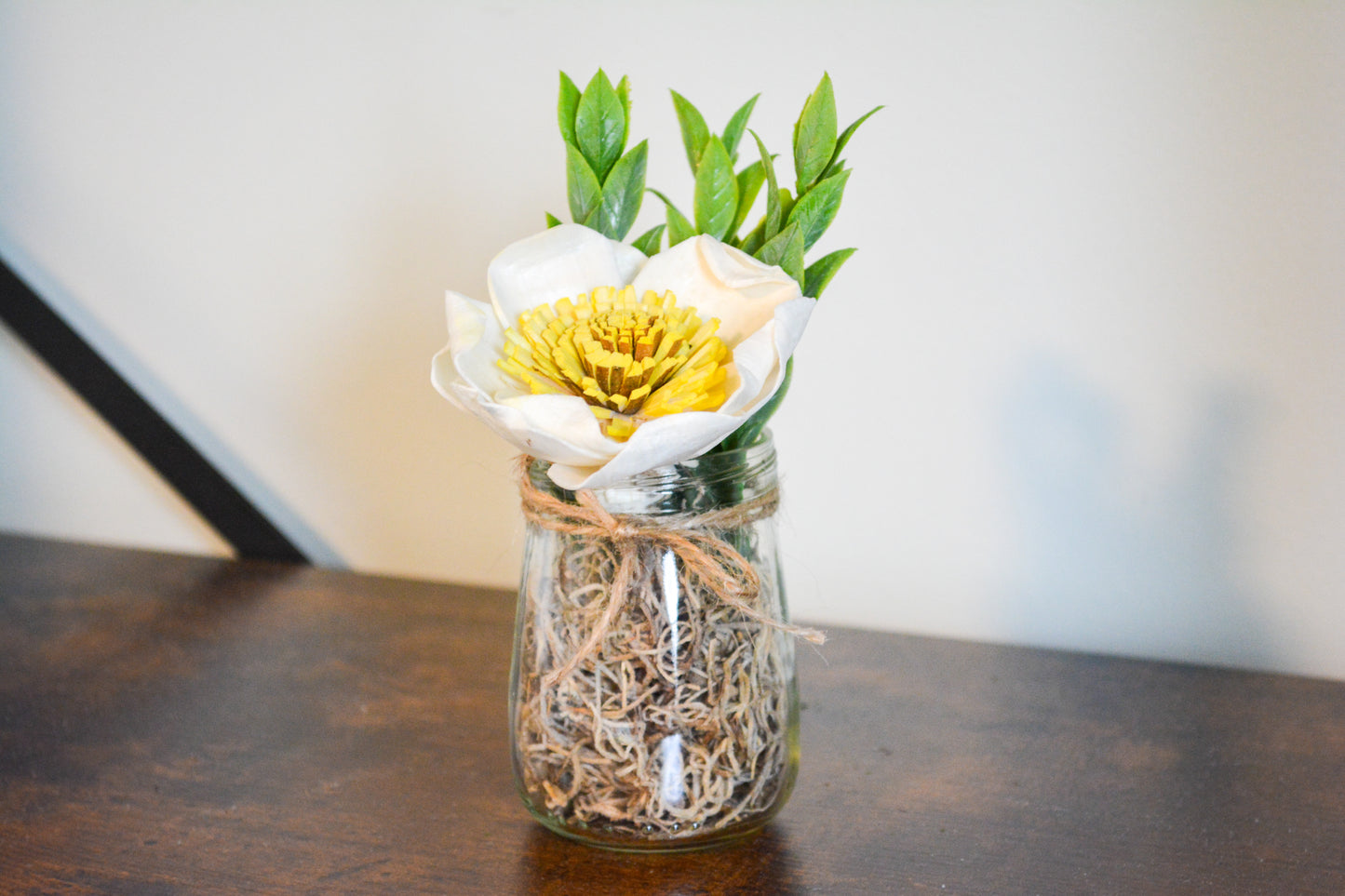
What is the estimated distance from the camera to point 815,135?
498mm

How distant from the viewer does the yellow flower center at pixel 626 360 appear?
467 millimetres

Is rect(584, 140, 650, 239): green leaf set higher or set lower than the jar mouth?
higher

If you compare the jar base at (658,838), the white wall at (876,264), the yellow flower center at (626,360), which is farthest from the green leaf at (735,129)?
the jar base at (658,838)

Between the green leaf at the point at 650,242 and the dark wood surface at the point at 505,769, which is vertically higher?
the green leaf at the point at 650,242

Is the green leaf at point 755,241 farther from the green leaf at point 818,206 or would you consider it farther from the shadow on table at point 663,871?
the shadow on table at point 663,871

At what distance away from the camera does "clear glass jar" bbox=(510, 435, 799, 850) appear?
0.50 metres

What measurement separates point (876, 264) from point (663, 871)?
423 millimetres

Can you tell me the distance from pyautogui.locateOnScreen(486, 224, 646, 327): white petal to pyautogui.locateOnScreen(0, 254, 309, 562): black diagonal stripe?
0.56 meters

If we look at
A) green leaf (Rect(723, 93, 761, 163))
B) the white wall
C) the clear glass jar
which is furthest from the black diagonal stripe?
green leaf (Rect(723, 93, 761, 163))

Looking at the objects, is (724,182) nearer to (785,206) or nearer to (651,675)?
(785,206)

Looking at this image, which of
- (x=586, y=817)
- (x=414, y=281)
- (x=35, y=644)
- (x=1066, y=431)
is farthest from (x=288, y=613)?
(x=1066, y=431)

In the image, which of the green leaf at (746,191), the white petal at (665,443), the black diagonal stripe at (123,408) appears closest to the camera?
the white petal at (665,443)

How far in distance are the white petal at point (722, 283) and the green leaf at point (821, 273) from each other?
4 cm

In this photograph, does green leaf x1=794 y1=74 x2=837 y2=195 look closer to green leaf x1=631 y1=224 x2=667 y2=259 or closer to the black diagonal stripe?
green leaf x1=631 y1=224 x2=667 y2=259
